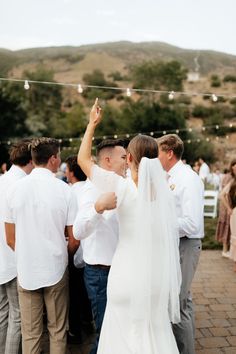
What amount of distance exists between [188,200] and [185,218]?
Result: 0.47ft

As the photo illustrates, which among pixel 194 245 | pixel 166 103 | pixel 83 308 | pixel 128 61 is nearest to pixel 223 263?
pixel 83 308

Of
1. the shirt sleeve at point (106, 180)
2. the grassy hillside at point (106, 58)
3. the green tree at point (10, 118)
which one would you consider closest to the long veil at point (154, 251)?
the shirt sleeve at point (106, 180)

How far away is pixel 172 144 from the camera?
3.14 meters

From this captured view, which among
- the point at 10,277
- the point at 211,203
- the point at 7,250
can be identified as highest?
the point at 7,250

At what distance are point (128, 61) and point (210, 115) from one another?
2497 inches

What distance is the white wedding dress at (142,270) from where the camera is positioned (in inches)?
87.6

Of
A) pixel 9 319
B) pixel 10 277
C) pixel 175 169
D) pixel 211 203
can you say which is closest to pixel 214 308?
pixel 175 169

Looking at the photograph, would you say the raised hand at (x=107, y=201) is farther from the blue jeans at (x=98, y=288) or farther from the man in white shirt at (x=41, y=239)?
the blue jeans at (x=98, y=288)

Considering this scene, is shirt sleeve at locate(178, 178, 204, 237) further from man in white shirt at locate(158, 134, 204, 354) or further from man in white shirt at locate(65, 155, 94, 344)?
man in white shirt at locate(65, 155, 94, 344)

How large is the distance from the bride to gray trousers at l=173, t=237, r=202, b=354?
67 centimetres

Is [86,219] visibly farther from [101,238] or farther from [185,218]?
Result: [185,218]

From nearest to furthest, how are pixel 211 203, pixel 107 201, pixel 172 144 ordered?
pixel 107 201 < pixel 172 144 < pixel 211 203

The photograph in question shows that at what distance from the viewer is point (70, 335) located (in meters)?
3.74

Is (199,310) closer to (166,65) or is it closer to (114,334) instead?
(114,334)
